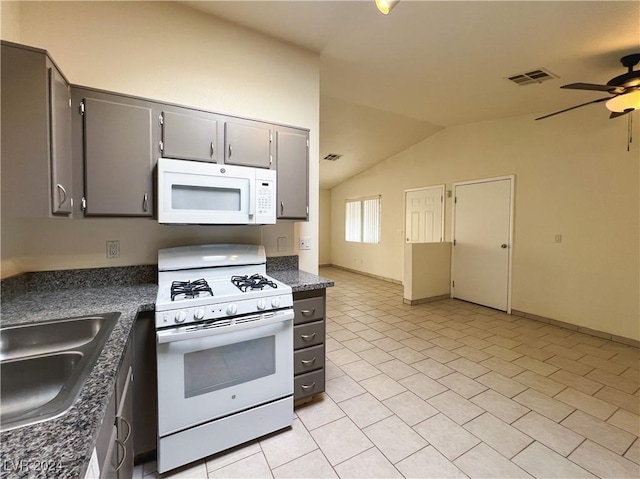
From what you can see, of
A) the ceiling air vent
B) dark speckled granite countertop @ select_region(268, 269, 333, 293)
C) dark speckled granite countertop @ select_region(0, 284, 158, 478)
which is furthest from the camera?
the ceiling air vent

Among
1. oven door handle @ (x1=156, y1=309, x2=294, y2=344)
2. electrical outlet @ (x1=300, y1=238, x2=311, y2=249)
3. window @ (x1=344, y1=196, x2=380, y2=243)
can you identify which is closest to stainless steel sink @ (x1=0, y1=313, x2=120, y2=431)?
oven door handle @ (x1=156, y1=309, x2=294, y2=344)

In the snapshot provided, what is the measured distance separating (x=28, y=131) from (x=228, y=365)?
150cm

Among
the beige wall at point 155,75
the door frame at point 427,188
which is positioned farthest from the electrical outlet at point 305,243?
the door frame at point 427,188

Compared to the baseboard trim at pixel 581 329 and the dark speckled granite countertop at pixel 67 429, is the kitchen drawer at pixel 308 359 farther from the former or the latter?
the baseboard trim at pixel 581 329

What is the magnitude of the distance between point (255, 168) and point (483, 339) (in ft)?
10.5

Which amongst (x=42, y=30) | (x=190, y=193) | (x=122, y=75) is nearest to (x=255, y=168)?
(x=190, y=193)

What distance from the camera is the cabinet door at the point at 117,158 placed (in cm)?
167

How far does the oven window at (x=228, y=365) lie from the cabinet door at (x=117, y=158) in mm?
957

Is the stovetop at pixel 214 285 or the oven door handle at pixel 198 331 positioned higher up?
the stovetop at pixel 214 285

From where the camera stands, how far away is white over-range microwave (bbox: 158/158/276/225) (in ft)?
5.81

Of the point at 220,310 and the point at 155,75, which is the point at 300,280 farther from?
the point at 155,75

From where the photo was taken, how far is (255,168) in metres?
2.09

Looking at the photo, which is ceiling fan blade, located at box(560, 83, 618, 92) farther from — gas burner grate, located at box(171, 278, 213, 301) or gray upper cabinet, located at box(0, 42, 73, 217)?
gray upper cabinet, located at box(0, 42, 73, 217)

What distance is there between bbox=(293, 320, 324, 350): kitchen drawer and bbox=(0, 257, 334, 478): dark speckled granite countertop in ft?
0.91
